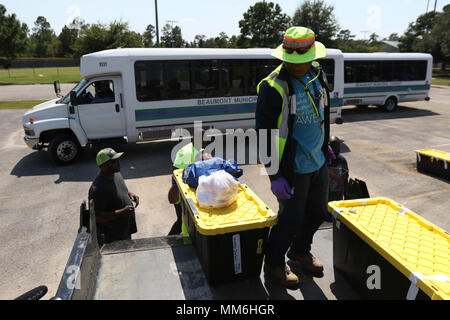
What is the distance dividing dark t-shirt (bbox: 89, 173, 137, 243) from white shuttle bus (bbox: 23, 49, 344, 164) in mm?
5591

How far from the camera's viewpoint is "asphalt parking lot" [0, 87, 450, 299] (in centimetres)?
487

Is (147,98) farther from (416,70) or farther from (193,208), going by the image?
(416,70)

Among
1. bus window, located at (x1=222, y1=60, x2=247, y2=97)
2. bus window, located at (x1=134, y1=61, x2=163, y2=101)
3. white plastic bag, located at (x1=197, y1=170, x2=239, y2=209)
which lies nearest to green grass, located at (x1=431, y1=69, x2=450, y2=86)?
bus window, located at (x1=222, y1=60, x2=247, y2=97)

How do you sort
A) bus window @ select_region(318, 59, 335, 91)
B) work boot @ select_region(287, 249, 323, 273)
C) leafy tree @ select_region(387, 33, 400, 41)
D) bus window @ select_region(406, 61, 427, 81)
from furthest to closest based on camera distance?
leafy tree @ select_region(387, 33, 400, 41)
bus window @ select_region(406, 61, 427, 81)
bus window @ select_region(318, 59, 335, 91)
work boot @ select_region(287, 249, 323, 273)

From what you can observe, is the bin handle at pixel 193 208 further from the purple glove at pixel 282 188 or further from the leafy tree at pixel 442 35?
the leafy tree at pixel 442 35

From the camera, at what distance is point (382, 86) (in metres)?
17.2

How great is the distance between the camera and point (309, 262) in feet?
9.75

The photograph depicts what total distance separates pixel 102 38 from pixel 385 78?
75.3ft

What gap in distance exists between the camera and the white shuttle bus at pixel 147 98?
9062 millimetres

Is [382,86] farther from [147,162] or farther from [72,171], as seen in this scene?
[72,171]

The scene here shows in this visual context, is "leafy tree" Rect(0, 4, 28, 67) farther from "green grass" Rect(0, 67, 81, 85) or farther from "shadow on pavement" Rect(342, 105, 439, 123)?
"shadow on pavement" Rect(342, 105, 439, 123)

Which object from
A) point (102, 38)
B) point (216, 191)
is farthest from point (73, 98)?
point (102, 38)
